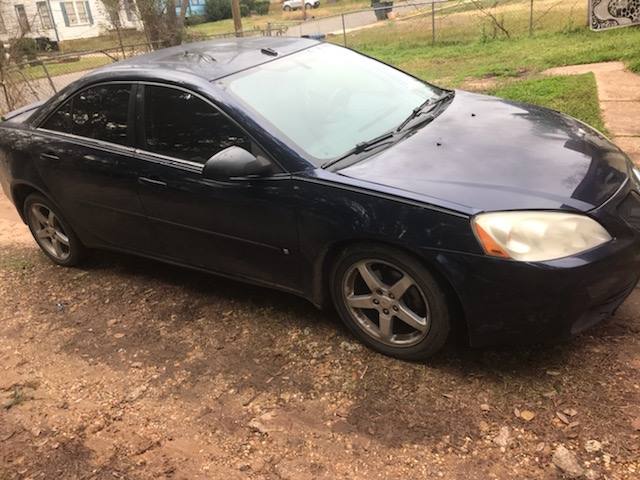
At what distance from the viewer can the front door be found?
11.0ft

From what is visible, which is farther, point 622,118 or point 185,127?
point 622,118

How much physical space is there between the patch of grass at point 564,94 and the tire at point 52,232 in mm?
5357

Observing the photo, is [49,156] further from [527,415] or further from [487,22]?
[487,22]

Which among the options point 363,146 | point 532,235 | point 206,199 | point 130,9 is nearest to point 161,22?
point 130,9

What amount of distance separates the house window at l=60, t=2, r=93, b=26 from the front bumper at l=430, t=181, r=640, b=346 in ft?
140

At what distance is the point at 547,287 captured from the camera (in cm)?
264

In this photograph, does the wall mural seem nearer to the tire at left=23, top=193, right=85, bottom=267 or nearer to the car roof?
the car roof

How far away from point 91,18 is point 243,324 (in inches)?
1657

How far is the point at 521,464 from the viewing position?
8.19 feet

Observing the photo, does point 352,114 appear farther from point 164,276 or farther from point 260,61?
point 164,276

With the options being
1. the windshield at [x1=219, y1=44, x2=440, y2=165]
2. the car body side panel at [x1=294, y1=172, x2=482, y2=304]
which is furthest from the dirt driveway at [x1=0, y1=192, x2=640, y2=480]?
the windshield at [x1=219, y1=44, x2=440, y2=165]

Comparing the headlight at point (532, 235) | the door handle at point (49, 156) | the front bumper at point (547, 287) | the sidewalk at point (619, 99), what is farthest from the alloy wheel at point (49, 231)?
the sidewalk at point (619, 99)

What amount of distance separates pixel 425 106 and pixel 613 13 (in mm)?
6662

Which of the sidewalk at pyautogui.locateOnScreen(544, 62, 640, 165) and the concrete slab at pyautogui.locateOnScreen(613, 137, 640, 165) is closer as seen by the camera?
the concrete slab at pyautogui.locateOnScreen(613, 137, 640, 165)
